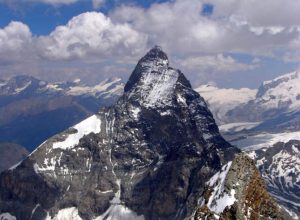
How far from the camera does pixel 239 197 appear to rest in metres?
81.9

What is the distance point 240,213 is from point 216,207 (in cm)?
478

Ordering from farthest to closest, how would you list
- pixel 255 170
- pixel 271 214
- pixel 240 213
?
pixel 255 170 → pixel 271 214 → pixel 240 213

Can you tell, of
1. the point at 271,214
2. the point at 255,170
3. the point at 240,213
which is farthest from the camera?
the point at 255,170

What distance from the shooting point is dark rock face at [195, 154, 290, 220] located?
79688 millimetres

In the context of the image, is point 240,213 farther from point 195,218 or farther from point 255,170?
point 255,170

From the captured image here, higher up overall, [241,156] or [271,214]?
[241,156]

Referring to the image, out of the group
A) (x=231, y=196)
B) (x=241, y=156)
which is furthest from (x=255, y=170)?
(x=231, y=196)

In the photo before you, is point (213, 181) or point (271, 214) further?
point (213, 181)

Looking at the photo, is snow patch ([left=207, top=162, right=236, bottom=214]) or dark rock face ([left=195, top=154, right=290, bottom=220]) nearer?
dark rock face ([left=195, top=154, right=290, bottom=220])

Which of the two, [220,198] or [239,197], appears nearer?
[239,197]

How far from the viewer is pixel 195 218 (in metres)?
80.6

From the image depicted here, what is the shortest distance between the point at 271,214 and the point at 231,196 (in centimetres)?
716

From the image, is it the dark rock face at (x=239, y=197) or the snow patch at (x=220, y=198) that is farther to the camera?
the snow patch at (x=220, y=198)

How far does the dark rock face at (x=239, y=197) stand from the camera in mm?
79688
